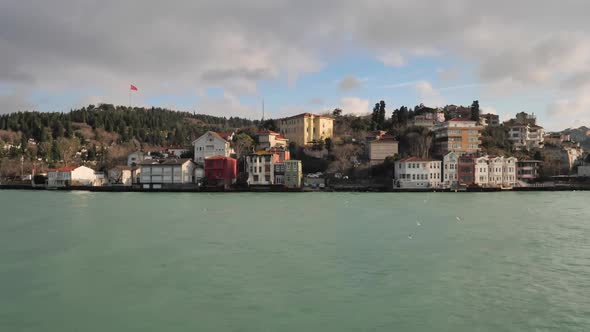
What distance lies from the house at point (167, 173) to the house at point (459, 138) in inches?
1234

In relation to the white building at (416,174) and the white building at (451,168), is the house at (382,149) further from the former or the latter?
the white building at (451,168)

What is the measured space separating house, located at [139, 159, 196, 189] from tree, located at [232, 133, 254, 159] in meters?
5.83

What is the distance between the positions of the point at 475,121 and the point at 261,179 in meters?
29.9

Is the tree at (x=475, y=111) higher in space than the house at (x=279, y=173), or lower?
higher

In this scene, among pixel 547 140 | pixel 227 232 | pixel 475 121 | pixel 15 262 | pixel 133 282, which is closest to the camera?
pixel 133 282

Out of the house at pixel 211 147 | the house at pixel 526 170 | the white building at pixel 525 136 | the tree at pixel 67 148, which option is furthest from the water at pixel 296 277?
the tree at pixel 67 148

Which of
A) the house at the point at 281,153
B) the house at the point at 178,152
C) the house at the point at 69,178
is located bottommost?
the house at the point at 69,178

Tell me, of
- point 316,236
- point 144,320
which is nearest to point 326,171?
point 316,236

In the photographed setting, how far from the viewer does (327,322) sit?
28.0ft

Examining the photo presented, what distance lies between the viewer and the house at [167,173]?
2210 inches

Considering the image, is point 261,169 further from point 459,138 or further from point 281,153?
point 459,138

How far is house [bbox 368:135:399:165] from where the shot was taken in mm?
54500

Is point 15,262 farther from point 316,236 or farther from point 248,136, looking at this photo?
point 248,136

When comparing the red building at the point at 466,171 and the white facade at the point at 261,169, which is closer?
the red building at the point at 466,171
